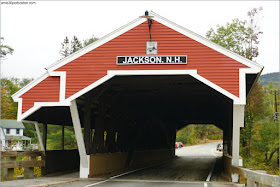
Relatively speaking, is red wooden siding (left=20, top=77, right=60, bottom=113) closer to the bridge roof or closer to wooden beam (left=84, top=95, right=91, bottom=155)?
the bridge roof

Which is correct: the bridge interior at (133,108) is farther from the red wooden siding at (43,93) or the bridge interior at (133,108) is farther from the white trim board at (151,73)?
the red wooden siding at (43,93)

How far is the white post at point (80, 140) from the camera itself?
14227 millimetres

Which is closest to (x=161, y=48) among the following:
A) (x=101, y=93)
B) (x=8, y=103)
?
(x=101, y=93)

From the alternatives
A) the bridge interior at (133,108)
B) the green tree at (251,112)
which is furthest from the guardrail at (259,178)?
the green tree at (251,112)

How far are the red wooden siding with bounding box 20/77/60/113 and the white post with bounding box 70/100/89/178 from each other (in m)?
0.84

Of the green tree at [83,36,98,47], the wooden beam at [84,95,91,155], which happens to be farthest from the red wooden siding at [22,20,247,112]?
the green tree at [83,36,98,47]

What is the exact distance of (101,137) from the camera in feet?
55.8

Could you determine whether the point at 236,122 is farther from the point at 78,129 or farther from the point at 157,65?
the point at 78,129

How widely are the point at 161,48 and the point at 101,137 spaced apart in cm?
539

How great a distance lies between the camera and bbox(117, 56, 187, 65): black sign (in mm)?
13836

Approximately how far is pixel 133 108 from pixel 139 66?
28.0ft

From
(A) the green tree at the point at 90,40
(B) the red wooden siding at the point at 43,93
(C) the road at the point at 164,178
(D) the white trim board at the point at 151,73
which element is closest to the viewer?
(C) the road at the point at 164,178

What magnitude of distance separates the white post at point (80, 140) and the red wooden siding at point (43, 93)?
0.84 m

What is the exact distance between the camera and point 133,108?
2231cm
